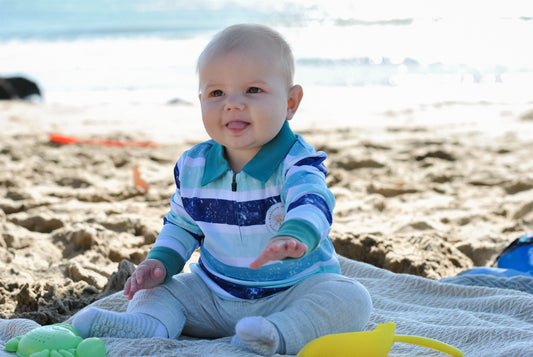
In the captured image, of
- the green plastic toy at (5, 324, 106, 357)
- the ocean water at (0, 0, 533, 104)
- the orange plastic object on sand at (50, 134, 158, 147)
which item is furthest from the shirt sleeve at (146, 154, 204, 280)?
the orange plastic object on sand at (50, 134, 158, 147)

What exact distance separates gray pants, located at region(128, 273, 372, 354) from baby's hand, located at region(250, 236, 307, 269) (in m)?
0.24

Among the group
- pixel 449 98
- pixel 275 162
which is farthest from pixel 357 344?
pixel 449 98

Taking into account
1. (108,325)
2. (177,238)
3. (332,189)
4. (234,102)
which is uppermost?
(234,102)

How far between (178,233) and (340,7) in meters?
16.2

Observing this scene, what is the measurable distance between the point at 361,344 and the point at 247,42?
786 millimetres

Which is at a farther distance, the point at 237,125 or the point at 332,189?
the point at 332,189

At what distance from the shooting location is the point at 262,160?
1.58m

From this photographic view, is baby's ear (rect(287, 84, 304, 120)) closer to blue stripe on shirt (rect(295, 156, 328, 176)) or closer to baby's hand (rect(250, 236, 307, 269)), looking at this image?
blue stripe on shirt (rect(295, 156, 328, 176))

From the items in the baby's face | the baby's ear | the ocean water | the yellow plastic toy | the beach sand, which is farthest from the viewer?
the ocean water

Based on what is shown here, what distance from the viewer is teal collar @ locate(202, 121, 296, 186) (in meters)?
1.56

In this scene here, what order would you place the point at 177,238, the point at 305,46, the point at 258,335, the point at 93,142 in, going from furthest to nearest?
the point at 305,46 → the point at 93,142 → the point at 177,238 → the point at 258,335

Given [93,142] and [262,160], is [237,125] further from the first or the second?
[93,142]

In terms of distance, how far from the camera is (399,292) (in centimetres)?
197

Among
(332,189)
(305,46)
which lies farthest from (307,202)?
(305,46)
